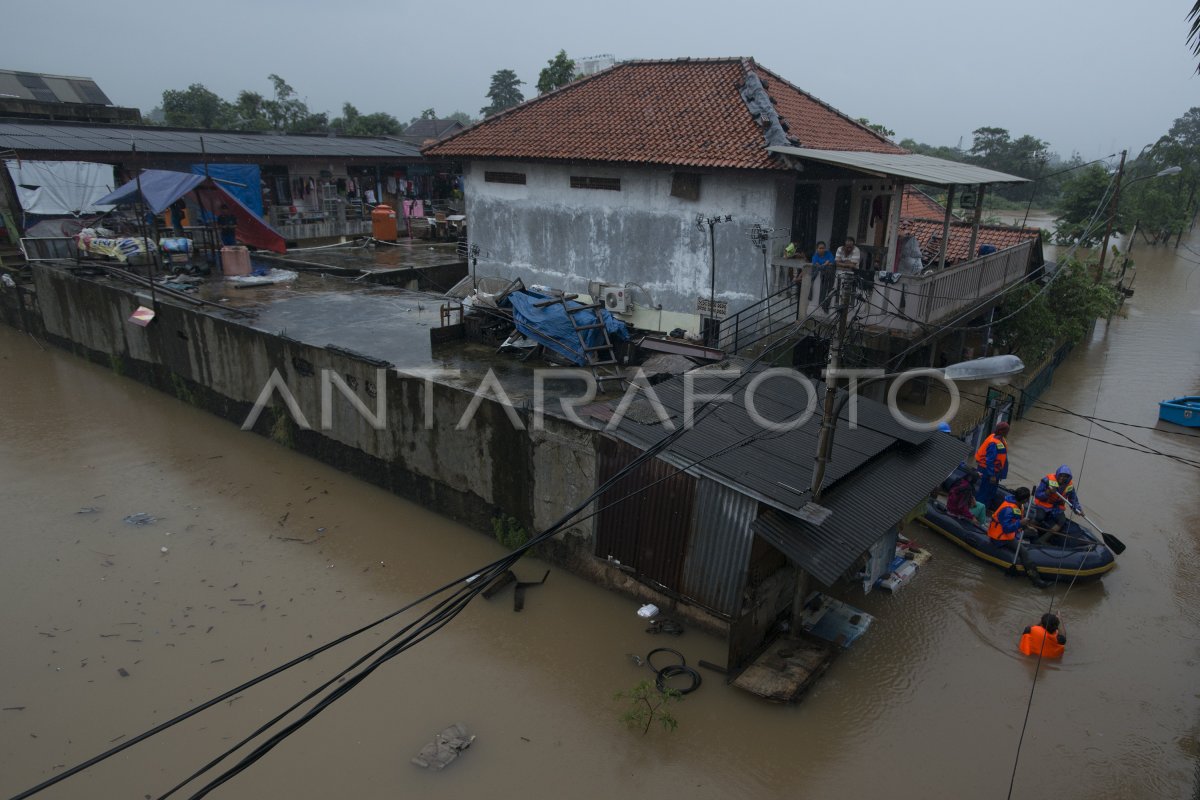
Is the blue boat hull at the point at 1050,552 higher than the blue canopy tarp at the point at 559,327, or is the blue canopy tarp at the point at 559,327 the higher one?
the blue canopy tarp at the point at 559,327

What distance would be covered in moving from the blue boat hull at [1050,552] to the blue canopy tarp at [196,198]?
61.1 feet

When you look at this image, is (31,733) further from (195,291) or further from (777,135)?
(777,135)

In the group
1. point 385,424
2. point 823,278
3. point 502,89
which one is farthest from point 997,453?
point 502,89

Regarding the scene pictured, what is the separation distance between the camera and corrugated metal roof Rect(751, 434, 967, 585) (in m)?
7.50

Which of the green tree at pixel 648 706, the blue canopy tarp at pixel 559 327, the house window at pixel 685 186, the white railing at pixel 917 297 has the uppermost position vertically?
the house window at pixel 685 186

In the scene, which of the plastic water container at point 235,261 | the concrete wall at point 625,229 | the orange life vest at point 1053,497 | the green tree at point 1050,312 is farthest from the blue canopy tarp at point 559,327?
the plastic water container at point 235,261

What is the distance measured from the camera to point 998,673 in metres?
8.59

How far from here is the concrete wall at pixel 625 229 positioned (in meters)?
14.2

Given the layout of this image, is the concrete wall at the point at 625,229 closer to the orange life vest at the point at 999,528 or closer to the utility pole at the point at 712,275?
the utility pole at the point at 712,275

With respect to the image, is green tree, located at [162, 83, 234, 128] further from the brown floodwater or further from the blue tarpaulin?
the brown floodwater

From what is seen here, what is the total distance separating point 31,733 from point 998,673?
A: 10731mm

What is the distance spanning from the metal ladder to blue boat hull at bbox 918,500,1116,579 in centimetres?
573

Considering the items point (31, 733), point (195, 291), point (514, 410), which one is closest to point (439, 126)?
point (195, 291)

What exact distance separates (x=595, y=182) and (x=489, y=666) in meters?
10.8
